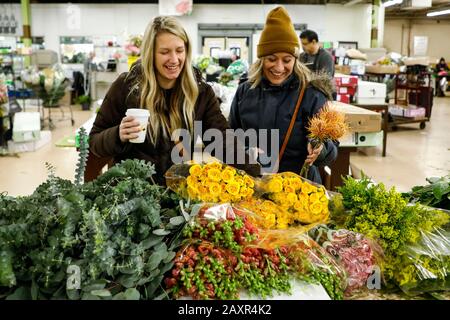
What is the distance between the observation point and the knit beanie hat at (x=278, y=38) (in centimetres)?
203

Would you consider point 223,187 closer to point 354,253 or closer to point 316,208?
point 316,208

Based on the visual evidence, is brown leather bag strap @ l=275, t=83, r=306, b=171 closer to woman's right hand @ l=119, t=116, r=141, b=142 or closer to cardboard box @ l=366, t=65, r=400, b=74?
woman's right hand @ l=119, t=116, r=141, b=142

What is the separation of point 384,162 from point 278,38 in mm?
4860


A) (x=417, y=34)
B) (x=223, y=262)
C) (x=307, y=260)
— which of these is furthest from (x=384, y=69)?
(x=417, y=34)

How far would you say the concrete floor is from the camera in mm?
5372

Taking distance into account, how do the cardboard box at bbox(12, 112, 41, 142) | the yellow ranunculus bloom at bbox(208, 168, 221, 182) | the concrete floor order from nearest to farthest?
the yellow ranunculus bloom at bbox(208, 168, 221, 182) < the concrete floor < the cardboard box at bbox(12, 112, 41, 142)

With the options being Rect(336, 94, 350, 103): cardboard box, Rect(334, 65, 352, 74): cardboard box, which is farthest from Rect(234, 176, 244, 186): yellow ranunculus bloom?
Rect(334, 65, 352, 74): cardboard box

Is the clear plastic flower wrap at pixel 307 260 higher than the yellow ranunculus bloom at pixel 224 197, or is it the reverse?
the yellow ranunculus bloom at pixel 224 197

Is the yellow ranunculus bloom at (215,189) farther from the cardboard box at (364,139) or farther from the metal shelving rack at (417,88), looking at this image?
the metal shelving rack at (417,88)

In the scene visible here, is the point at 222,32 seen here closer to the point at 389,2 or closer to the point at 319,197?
the point at 389,2

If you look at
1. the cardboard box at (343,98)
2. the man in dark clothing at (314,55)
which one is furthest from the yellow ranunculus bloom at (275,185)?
the cardboard box at (343,98)

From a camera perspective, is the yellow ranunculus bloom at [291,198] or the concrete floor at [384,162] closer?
the yellow ranunculus bloom at [291,198]

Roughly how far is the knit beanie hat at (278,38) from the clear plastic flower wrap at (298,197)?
791mm

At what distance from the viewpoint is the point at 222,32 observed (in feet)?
52.6
